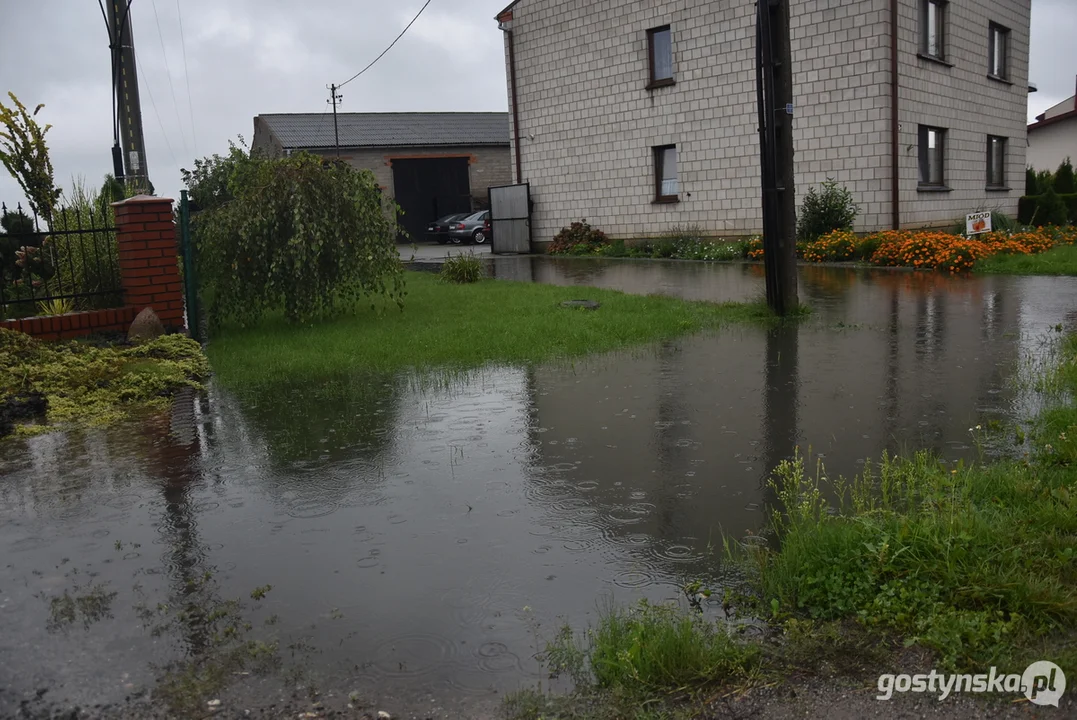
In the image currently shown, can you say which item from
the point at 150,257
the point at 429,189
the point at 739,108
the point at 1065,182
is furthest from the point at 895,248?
the point at 429,189

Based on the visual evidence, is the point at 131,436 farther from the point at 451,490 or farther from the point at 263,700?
the point at 263,700

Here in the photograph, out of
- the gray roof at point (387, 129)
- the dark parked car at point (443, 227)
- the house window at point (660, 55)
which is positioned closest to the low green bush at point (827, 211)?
the house window at point (660, 55)

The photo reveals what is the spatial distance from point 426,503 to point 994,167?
2516 centimetres

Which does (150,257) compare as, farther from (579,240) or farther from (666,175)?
(579,240)

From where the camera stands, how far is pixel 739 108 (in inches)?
871

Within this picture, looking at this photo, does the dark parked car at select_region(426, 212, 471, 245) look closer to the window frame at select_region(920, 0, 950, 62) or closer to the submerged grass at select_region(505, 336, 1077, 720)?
the window frame at select_region(920, 0, 950, 62)

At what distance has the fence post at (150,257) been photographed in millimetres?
10188

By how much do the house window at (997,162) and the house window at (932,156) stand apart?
3.63 meters

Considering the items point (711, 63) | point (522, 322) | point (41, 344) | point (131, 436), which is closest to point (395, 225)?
point (522, 322)

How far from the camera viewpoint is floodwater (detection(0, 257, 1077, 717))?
3.47m

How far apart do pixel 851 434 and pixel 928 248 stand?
12.3 metres

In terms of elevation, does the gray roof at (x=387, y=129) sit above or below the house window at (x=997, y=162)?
above

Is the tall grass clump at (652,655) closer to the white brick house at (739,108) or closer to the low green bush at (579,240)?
the white brick house at (739,108)

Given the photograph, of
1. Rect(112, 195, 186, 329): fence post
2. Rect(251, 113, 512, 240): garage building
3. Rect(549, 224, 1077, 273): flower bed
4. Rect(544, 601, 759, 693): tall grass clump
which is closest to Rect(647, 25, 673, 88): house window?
Rect(549, 224, 1077, 273): flower bed
